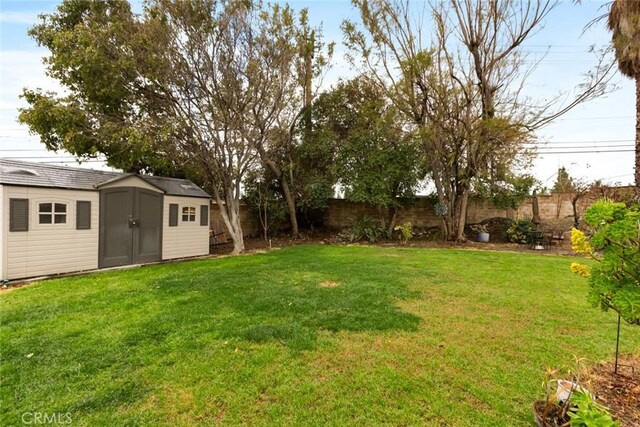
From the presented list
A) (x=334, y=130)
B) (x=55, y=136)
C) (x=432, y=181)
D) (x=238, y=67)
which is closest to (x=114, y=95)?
(x=55, y=136)

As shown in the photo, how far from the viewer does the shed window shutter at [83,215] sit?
23.5ft

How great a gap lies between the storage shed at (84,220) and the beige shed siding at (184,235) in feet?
0.10

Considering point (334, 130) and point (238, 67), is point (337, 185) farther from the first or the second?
point (238, 67)

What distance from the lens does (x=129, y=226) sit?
809 centimetres

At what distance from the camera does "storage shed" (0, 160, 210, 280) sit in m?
6.25

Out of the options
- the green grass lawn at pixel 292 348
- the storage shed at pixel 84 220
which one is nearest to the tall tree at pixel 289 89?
the storage shed at pixel 84 220

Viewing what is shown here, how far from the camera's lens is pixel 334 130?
44.7ft

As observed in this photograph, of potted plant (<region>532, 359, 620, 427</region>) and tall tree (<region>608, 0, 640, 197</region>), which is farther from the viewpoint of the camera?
tall tree (<region>608, 0, 640, 197</region>)

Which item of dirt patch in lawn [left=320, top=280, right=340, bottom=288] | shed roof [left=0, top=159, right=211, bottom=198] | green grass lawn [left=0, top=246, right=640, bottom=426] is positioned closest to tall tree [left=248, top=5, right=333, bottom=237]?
shed roof [left=0, top=159, right=211, bottom=198]

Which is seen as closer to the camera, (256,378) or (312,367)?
(256,378)

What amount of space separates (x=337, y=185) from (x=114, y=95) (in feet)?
27.2

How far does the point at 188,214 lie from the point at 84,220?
285cm

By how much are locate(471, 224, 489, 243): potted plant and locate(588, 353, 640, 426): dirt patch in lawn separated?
33.0 ft

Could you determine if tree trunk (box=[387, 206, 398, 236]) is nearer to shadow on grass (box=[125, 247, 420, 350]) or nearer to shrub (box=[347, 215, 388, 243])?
shrub (box=[347, 215, 388, 243])
